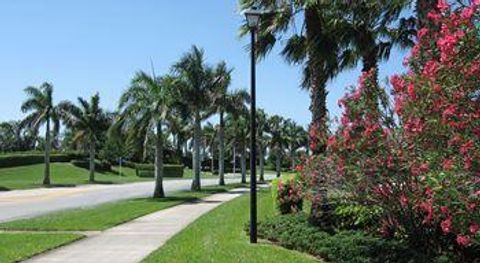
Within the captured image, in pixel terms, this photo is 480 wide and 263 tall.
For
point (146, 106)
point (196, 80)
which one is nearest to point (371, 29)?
point (146, 106)

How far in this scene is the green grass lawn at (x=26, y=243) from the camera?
46.1 ft

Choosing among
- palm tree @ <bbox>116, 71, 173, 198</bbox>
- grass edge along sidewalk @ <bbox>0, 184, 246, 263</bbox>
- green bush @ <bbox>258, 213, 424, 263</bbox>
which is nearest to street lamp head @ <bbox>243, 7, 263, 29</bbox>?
green bush @ <bbox>258, 213, 424, 263</bbox>

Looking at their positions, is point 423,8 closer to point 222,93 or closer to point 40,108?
point 222,93

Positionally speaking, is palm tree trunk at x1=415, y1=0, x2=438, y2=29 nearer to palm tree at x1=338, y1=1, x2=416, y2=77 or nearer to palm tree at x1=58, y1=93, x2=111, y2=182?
palm tree at x1=338, y1=1, x2=416, y2=77

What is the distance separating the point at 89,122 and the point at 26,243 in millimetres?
57897

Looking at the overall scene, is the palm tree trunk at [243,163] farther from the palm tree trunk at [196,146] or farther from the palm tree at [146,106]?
the palm tree at [146,106]

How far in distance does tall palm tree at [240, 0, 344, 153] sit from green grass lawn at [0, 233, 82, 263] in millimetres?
6413

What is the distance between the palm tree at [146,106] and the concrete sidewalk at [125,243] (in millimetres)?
12841

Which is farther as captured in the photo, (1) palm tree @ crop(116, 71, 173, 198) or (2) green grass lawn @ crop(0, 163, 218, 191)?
(2) green grass lawn @ crop(0, 163, 218, 191)

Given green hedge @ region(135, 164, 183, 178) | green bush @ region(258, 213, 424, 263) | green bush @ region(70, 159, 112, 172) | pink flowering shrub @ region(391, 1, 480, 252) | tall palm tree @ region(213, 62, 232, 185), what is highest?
tall palm tree @ region(213, 62, 232, 185)

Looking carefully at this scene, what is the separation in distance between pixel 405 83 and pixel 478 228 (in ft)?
6.30

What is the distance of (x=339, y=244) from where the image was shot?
12.8 m

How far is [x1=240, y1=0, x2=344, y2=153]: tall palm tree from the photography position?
17.3 metres

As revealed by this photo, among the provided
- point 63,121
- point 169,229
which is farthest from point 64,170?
point 169,229
